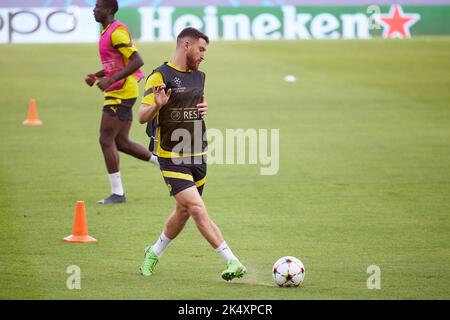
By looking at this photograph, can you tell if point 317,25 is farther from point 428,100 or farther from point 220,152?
point 220,152

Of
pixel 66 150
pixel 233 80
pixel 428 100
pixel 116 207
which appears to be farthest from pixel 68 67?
pixel 116 207

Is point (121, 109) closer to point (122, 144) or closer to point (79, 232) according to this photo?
point (122, 144)

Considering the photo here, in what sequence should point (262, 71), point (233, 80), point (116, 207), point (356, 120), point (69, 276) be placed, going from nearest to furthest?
1. point (69, 276)
2. point (116, 207)
3. point (356, 120)
4. point (233, 80)
5. point (262, 71)

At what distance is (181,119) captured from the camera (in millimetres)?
9758

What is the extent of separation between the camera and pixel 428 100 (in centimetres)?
2666

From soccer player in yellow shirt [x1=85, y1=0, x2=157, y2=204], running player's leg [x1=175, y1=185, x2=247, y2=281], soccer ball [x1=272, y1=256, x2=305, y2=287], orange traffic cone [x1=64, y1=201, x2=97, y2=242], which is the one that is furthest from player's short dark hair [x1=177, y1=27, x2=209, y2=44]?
soccer player in yellow shirt [x1=85, y1=0, x2=157, y2=204]

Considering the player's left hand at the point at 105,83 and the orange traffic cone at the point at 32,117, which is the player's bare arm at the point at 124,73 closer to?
the player's left hand at the point at 105,83

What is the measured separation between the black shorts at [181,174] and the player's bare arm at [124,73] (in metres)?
3.89

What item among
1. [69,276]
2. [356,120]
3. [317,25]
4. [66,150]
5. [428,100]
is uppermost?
[317,25]

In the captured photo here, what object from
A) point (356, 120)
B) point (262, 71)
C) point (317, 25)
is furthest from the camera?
point (317, 25)

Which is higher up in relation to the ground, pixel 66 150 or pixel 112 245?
pixel 66 150

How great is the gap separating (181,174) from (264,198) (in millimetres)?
4947

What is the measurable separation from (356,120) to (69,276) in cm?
1420

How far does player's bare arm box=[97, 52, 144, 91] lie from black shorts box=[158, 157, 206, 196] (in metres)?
3.89
